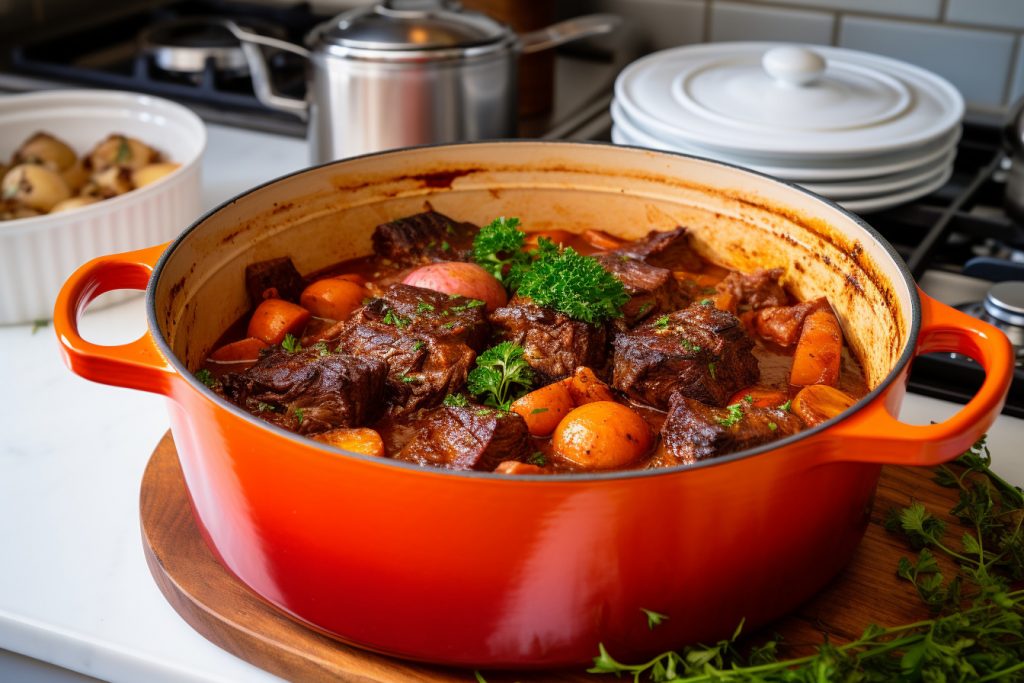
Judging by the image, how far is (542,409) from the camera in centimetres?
146

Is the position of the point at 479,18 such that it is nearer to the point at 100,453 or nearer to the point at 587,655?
the point at 100,453

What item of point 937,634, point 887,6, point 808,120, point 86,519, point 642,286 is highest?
point 887,6

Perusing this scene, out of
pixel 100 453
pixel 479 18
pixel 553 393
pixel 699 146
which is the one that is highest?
pixel 479 18

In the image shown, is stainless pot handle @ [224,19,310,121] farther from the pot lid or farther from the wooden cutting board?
the wooden cutting board

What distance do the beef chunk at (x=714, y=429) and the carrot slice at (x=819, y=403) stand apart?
0.08 m

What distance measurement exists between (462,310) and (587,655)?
24.6 inches

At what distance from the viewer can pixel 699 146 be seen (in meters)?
2.05

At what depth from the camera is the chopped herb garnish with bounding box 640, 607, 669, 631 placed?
1.06 m

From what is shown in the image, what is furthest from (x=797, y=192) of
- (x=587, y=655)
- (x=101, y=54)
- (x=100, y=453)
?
(x=101, y=54)

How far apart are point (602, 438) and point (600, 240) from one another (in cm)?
62

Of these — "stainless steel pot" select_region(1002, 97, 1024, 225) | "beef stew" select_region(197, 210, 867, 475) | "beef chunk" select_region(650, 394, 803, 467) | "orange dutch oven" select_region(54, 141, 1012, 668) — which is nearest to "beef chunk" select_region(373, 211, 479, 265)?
"beef stew" select_region(197, 210, 867, 475)

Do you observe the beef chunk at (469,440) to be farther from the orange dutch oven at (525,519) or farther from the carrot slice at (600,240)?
the carrot slice at (600,240)

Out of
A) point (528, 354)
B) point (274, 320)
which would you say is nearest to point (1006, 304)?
point (528, 354)

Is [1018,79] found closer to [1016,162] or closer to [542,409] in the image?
[1016,162]
